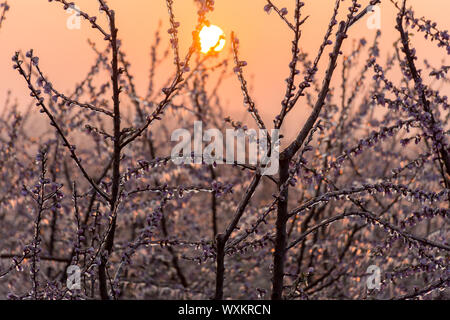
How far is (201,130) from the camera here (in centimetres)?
751

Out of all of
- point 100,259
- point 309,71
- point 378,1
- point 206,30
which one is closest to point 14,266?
point 100,259

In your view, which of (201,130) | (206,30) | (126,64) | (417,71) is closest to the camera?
(206,30)

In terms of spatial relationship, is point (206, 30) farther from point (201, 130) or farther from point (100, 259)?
point (201, 130)

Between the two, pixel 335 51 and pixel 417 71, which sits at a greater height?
pixel 417 71

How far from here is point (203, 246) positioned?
9.43ft

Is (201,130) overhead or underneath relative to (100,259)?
overhead

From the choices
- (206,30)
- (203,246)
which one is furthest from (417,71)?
(203,246)

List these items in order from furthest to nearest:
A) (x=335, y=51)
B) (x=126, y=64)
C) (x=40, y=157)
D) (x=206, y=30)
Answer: (x=126, y=64)
(x=206, y=30)
(x=40, y=157)
(x=335, y=51)

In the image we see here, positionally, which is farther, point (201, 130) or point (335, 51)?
point (201, 130)
